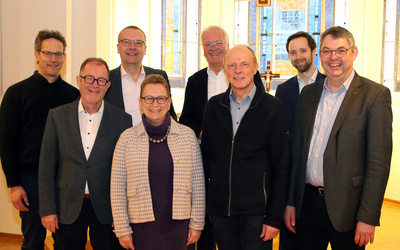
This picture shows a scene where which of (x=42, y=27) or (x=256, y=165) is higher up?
(x=42, y=27)

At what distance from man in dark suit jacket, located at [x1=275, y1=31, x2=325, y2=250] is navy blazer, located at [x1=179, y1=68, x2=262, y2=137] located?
1.90 feet

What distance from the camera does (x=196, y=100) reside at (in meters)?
3.26

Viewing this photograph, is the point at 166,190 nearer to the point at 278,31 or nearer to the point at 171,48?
the point at 171,48

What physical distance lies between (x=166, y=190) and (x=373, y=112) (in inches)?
46.7

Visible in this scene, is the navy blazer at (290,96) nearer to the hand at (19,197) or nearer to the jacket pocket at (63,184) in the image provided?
the jacket pocket at (63,184)

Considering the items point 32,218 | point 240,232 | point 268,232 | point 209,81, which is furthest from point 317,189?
point 32,218

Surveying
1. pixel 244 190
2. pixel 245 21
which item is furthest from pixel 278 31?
pixel 244 190

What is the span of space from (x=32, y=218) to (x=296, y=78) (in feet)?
7.27

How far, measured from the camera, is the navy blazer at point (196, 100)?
3.24m

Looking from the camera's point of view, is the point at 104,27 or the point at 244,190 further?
the point at 104,27

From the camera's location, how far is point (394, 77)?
21.1ft

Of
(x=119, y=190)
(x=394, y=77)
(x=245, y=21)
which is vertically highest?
(x=245, y=21)

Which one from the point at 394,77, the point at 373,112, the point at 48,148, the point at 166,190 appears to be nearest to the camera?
the point at 373,112

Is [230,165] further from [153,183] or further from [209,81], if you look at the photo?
[209,81]
